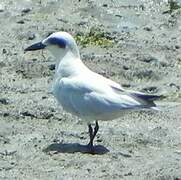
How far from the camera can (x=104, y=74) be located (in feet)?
27.7

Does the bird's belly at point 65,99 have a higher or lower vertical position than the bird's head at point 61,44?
lower

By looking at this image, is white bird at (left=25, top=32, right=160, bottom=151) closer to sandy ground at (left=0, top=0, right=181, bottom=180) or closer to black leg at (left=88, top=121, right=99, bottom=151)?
black leg at (left=88, top=121, right=99, bottom=151)

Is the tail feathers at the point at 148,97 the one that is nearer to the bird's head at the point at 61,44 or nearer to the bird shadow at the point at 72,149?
the bird shadow at the point at 72,149

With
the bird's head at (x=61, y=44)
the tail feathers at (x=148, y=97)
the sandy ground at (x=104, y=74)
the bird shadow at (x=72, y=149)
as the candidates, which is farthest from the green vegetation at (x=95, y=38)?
the tail feathers at (x=148, y=97)

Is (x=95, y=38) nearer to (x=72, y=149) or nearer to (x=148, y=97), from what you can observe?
(x=72, y=149)

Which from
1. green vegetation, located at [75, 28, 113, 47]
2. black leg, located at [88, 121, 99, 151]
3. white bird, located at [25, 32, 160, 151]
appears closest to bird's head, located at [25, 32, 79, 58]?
white bird, located at [25, 32, 160, 151]

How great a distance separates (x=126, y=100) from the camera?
6461 mm

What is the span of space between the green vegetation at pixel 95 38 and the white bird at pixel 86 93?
2.46 metres

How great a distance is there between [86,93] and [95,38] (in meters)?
2.87

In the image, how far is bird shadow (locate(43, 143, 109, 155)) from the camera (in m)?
6.63

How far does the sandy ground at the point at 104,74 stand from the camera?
6406 millimetres

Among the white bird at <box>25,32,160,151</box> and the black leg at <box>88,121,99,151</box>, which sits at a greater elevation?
the white bird at <box>25,32,160,151</box>

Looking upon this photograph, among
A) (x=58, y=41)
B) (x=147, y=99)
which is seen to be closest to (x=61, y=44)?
(x=58, y=41)

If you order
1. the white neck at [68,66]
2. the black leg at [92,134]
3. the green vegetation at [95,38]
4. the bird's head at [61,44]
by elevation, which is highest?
the bird's head at [61,44]
